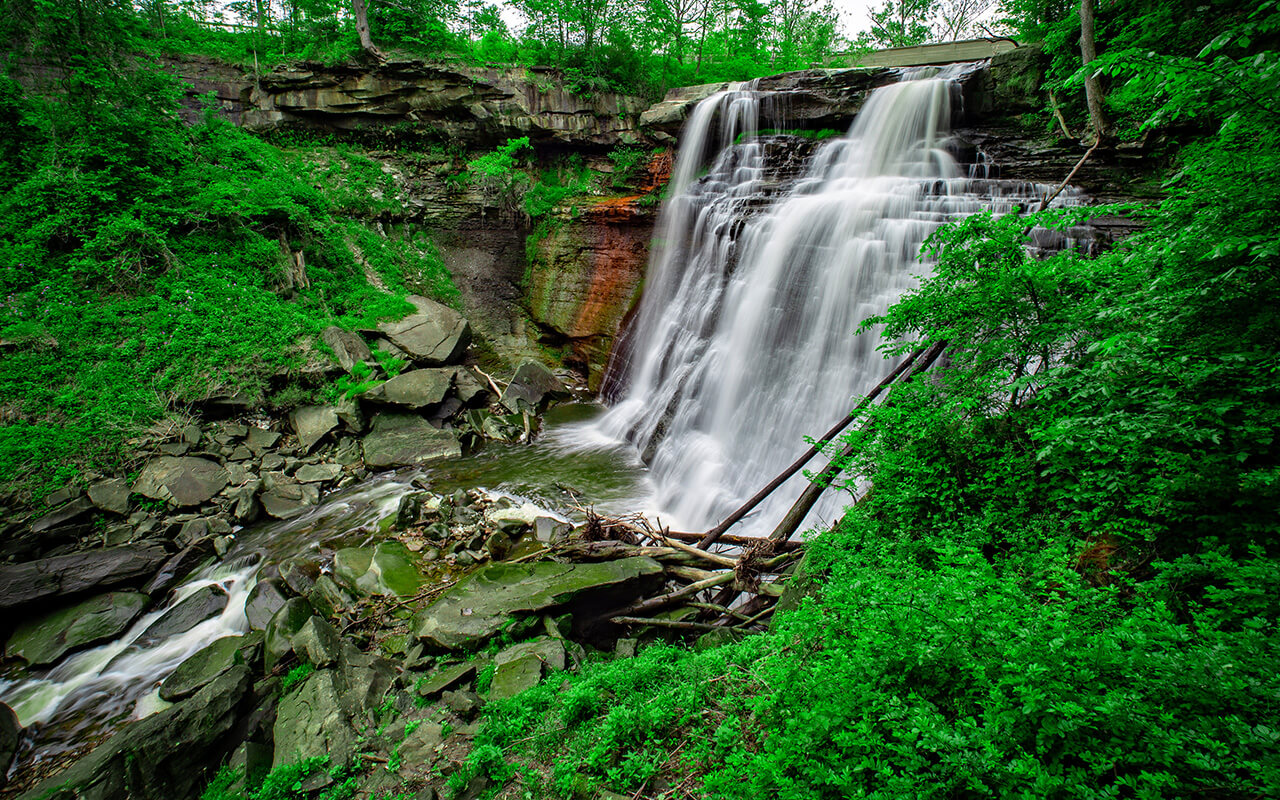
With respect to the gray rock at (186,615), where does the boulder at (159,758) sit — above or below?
above

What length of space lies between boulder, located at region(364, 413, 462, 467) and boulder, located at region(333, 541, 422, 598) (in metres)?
3.01

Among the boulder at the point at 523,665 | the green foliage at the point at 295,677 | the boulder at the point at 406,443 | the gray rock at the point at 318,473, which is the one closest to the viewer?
the boulder at the point at 523,665

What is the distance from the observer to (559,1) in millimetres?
16938

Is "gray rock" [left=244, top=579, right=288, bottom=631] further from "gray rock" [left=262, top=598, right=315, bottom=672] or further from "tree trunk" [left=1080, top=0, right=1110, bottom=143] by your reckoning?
"tree trunk" [left=1080, top=0, right=1110, bottom=143]

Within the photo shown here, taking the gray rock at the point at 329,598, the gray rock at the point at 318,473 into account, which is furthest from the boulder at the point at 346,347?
the gray rock at the point at 329,598

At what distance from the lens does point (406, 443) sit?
30.6 ft

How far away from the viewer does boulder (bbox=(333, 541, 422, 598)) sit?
221 inches

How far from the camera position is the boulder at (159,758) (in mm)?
3537

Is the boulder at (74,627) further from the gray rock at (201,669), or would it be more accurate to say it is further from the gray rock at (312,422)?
the gray rock at (312,422)

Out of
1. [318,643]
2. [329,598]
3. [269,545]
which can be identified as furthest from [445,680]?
[269,545]

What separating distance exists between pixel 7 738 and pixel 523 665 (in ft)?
15.4

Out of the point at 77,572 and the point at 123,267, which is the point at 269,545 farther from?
the point at 123,267

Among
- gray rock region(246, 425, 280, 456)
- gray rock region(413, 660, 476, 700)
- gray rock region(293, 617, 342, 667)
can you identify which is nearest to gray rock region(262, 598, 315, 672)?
gray rock region(293, 617, 342, 667)

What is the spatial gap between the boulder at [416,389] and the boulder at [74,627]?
15.0 feet
